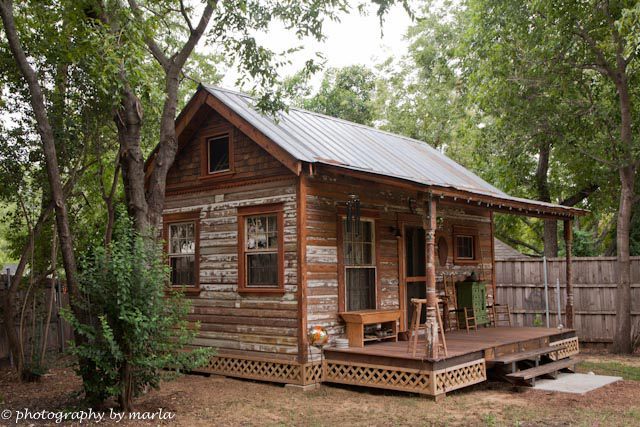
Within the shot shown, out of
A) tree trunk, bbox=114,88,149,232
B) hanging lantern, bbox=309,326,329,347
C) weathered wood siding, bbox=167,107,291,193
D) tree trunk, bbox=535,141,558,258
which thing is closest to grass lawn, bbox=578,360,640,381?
hanging lantern, bbox=309,326,329,347

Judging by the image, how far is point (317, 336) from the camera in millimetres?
10320

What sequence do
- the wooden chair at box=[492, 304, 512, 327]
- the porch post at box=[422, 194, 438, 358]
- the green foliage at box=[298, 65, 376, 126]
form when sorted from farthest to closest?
the green foliage at box=[298, 65, 376, 126]
the wooden chair at box=[492, 304, 512, 327]
the porch post at box=[422, 194, 438, 358]

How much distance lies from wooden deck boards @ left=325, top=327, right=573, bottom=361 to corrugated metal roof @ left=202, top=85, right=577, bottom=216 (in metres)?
2.62

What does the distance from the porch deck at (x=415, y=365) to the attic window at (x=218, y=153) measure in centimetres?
407

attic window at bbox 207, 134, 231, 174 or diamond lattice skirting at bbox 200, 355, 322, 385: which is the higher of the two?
attic window at bbox 207, 134, 231, 174

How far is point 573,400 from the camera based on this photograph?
9641mm

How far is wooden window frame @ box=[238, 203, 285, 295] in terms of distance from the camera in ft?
35.4

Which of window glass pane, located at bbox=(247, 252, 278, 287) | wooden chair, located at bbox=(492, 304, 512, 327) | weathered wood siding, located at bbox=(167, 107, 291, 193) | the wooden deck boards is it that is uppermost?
weathered wood siding, located at bbox=(167, 107, 291, 193)

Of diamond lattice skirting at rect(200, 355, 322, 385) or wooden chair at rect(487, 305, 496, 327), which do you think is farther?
A: wooden chair at rect(487, 305, 496, 327)

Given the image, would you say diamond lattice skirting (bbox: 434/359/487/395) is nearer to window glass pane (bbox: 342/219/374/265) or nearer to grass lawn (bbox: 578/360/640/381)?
window glass pane (bbox: 342/219/374/265)

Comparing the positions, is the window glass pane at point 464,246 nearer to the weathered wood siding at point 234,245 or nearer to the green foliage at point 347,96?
the weathered wood siding at point 234,245

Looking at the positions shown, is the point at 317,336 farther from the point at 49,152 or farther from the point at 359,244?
the point at 49,152

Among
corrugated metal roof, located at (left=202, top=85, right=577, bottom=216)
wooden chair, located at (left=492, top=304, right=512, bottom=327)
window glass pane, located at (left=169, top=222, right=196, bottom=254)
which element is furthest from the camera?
wooden chair, located at (left=492, top=304, right=512, bottom=327)

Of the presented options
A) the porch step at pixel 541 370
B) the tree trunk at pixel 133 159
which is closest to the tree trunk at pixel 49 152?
the tree trunk at pixel 133 159
